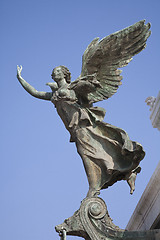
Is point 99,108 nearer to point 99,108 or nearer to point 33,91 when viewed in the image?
point 99,108

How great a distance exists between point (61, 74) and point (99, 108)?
0.97 metres

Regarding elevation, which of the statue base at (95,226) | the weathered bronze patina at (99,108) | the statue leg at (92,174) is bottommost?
the statue base at (95,226)

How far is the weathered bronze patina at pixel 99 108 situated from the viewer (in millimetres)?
7699

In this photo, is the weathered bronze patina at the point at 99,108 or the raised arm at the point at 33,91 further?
the raised arm at the point at 33,91

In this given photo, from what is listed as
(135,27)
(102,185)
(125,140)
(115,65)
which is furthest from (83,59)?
(102,185)

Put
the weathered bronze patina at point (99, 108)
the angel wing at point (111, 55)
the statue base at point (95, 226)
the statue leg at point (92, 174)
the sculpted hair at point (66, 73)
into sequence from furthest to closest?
the sculpted hair at point (66, 73), the angel wing at point (111, 55), the weathered bronze patina at point (99, 108), the statue leg at point (92, 174), the statue base at point (95, 226)

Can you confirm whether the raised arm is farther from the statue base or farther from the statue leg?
the statue base

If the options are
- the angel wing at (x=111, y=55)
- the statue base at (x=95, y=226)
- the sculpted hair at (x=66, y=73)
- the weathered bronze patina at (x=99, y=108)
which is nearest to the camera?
the statue base at (x=95, y=226)

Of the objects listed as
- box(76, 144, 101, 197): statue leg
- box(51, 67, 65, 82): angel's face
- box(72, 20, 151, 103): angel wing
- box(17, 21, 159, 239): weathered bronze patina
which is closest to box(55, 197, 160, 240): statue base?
box(17, 21, 159, 239): weathered bronze patina

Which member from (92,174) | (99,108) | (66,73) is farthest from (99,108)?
(92,174)

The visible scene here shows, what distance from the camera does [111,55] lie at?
27.6ft

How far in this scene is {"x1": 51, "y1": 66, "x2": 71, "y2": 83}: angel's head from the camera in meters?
8.30

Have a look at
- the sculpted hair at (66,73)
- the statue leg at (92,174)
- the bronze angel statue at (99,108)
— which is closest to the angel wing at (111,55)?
the bronze angel statue at (99,108)

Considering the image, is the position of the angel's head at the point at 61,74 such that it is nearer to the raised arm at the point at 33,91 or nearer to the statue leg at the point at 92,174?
the raised arm at the point at 33,91
